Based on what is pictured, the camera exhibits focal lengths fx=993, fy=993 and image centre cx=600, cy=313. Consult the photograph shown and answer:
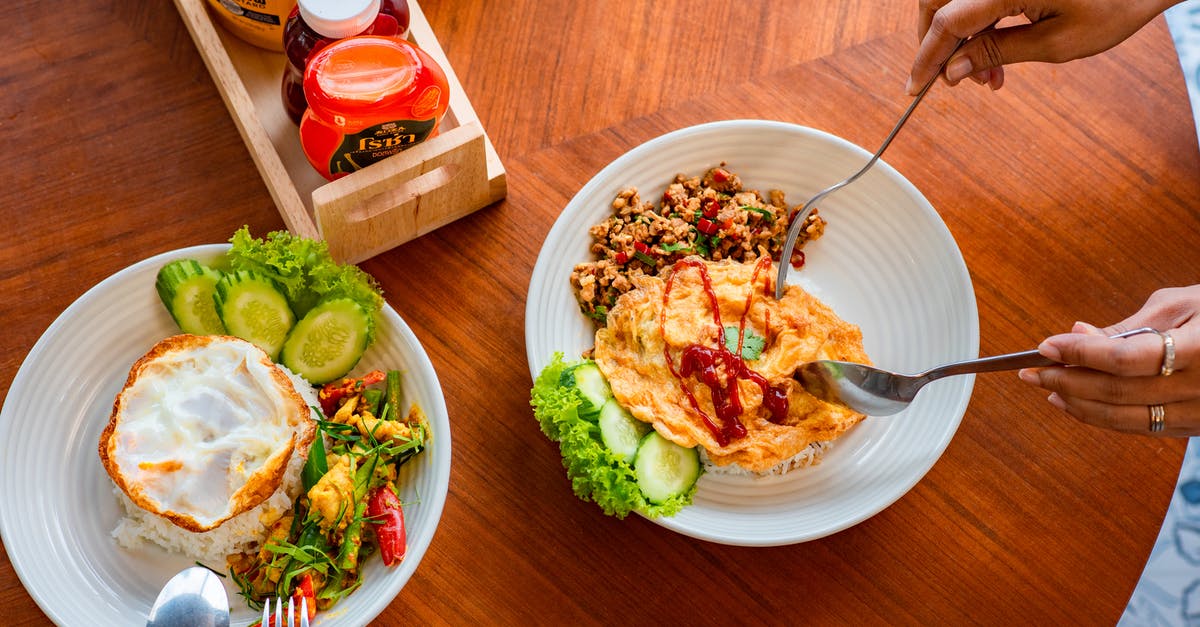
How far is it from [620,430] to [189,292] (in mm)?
1233

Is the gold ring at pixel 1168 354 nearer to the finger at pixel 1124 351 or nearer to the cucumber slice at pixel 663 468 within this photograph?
the finger at pixel 1124 351

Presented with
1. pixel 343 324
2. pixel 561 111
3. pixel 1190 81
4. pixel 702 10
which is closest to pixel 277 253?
pixel 343 324

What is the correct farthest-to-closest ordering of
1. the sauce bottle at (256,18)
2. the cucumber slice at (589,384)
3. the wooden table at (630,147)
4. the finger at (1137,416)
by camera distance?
the wooden table at (630,147), the sauce bottle at (256,18), the cucumber slice at (589,384), the finger at (1137,416)

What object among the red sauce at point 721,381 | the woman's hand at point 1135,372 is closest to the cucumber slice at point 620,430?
the red sauce at point 721,381

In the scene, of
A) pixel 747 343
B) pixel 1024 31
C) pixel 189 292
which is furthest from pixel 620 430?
pixel 1024 31

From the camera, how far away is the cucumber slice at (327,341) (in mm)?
2710

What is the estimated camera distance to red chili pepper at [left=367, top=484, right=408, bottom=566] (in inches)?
102

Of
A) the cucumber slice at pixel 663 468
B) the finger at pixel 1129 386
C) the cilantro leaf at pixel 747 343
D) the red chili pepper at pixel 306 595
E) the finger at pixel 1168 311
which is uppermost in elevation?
the finger at pixel 1168 311

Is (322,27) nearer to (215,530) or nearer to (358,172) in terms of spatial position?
(358,172)

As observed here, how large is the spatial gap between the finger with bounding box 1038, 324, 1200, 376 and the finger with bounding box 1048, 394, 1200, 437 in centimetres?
14

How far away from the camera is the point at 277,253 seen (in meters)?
2.72

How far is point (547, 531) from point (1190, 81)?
2.61 metres

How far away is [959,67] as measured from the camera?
274 cm

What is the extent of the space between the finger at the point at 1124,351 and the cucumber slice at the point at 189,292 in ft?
7.02
